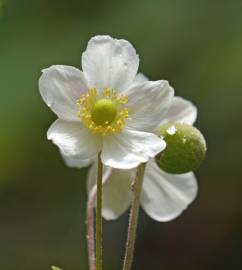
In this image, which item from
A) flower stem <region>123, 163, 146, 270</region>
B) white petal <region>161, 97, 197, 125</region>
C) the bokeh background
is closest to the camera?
flower stem <region>123, 163, 146, 270</region>

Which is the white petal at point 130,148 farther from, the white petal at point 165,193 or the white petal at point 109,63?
the white petal at point 165,193

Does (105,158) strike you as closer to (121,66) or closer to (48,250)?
(121,66)

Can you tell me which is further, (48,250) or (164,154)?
(48,250)

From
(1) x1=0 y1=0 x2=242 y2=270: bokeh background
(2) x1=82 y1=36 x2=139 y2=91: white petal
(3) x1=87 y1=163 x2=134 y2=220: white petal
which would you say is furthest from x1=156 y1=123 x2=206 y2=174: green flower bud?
(1) x1=0 y1=0 x2=242 y2=270: bokeh background

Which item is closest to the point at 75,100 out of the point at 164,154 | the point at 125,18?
the point at 164,154

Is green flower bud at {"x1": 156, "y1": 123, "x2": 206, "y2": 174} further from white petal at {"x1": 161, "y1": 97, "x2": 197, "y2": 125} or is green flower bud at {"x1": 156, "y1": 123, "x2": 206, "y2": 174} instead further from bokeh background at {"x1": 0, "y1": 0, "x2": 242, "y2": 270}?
bokeh background at {"x1": 0, "y1": 0, "x2": 242, "y2": 270}

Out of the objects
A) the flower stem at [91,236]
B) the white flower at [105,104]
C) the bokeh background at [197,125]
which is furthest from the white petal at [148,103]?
the bokeh background at [197,125]

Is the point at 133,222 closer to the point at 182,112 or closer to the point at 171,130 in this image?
the point at 171,130
